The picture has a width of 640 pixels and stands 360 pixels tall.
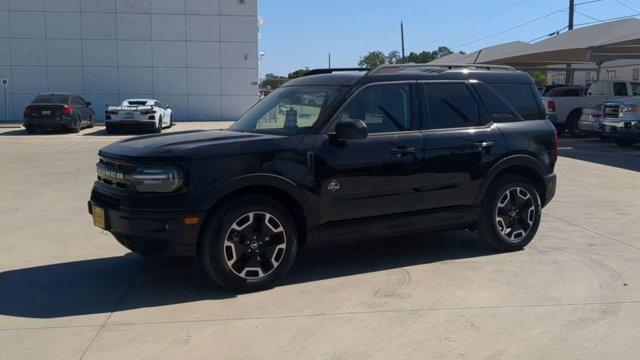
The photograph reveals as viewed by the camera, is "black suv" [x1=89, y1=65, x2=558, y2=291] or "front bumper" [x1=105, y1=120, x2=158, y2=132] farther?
"front bumper" [x1=105, y1=120, x2=158, y2=132]

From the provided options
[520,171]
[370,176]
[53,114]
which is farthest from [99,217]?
[53,114]

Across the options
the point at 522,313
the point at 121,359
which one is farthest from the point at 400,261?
the point at 121,359

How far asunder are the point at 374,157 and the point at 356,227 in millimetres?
668

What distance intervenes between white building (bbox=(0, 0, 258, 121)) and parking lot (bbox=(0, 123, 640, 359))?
2704 centimetres

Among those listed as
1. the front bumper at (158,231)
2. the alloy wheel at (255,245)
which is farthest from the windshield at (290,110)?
the front bumper at (158,231)

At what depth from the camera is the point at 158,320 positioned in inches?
190

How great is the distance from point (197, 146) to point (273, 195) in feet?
2.61

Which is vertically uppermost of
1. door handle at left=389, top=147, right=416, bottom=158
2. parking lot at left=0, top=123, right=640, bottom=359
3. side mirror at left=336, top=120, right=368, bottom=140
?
side mirror at left=336, top=120, right=368, bottom=140

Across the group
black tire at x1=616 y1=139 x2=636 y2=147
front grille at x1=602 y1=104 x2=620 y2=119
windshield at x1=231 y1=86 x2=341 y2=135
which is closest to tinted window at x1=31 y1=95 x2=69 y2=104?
front grille at x1=602 y1=104 x2=620 y2=119

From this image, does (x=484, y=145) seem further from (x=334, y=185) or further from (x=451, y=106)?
(x=334, y=185)

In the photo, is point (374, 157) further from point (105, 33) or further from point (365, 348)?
point (105, 33)

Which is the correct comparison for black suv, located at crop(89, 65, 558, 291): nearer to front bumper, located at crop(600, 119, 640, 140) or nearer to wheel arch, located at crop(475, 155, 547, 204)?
wheel arch, located at crop(475, 155, 547, 204)

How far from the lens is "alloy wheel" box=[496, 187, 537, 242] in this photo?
6711mm

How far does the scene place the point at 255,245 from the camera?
540 centimetres
